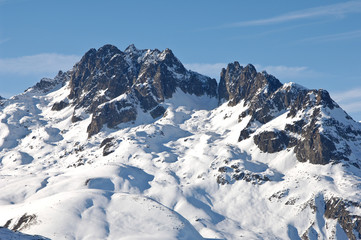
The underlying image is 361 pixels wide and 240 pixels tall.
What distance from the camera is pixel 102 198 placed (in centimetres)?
11769

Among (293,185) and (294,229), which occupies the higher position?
(293,185)

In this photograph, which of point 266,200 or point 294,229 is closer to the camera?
point 294,229

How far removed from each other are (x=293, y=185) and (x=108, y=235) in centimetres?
11052

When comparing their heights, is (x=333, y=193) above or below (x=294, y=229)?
above

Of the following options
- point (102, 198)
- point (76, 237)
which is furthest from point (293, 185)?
point (76, 237)

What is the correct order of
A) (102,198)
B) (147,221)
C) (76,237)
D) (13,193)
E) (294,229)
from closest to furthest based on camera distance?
(76,237)
(147,221)
(102,198)
(294,229)
(13,193)

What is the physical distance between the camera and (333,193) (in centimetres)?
18812

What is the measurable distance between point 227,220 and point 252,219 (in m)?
9.13

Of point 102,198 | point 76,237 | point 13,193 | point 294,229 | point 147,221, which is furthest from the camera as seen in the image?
point 13,193

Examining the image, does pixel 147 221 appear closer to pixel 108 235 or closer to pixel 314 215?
pixel 108 235

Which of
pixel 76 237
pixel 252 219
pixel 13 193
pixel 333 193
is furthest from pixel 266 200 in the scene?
pixel 76 237

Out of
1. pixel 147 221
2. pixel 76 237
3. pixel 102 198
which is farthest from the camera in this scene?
pixel 102 198

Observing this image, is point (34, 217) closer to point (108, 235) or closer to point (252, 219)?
point (108, 235)

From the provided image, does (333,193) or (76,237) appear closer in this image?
(76,237)
